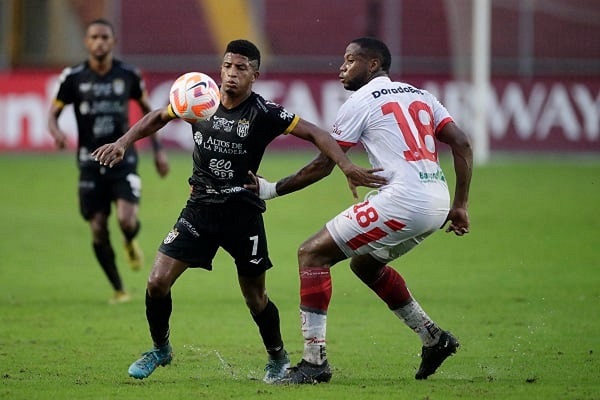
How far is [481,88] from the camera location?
26156mm

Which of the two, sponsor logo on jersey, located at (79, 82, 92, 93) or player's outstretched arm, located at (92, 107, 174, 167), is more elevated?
player's outstretched arm, located at (92, 107, 174, 167)

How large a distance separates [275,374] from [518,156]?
825 inches

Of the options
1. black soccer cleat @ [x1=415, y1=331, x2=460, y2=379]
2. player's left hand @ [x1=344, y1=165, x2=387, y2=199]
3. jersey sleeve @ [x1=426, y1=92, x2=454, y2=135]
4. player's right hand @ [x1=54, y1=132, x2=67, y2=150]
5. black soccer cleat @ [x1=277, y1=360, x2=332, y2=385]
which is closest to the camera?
player's left hand @ [x1=344, y1=165, x2=387, y2=199]

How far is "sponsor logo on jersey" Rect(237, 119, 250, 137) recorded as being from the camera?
8.43 metres

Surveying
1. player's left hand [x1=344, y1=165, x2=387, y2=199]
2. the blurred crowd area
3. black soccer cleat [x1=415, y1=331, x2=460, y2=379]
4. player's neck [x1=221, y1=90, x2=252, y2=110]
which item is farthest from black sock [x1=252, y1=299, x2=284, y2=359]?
the blurred crowd area

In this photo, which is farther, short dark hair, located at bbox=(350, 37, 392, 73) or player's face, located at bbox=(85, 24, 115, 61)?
player's face, located at bbox=(85, 24, 115, 61)

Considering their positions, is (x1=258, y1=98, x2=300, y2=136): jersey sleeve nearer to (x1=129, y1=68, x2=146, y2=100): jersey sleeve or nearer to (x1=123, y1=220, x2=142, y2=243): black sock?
(x1=123, y1=220, x2=142, y2=243): black sock

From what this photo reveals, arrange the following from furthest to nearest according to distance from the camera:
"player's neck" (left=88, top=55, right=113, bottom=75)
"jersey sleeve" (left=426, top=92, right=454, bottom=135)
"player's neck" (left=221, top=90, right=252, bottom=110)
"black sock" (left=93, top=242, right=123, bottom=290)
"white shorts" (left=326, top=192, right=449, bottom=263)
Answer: "player's neck" (left=88, top=55, right=113, bottom=75) → "black sock" (left=93, top=242, right=123, bottom=290) → "jersey sleeve" (left=426, top=92, right=454, bottom=135) → "player's neck" (left=221, top=90, right=252, bottom=110) → "white shorts" (left=326, top=192, right=449, bottom=263)

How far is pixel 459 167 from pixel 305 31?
24.8 metres

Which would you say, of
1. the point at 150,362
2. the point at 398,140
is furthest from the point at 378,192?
the point at 150,362

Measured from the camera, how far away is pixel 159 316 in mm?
8531

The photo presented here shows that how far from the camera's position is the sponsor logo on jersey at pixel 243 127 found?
8.43 metres

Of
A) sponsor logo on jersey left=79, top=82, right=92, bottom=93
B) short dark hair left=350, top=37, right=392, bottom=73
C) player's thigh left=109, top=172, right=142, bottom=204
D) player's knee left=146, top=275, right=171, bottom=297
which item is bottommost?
player's thigh left=109, top=172, right=142, bottom=204

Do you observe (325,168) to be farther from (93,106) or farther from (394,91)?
(93,106)
